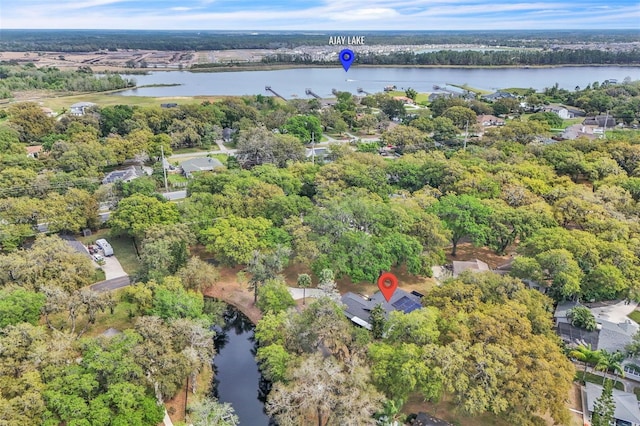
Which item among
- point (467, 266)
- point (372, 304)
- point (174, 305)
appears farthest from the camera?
point (467, 266)

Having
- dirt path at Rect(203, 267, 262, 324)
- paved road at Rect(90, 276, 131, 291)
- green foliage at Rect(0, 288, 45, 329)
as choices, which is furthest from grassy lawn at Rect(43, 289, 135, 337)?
dirt path at Rect(203, 267, 262, 324)

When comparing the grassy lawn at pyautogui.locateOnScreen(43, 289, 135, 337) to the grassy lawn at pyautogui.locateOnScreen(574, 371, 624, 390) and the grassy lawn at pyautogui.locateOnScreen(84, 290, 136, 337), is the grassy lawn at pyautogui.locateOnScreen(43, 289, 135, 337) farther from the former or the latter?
the grassy lawn at pyautogui.locateOnScreen(574, 371, 624, 390)

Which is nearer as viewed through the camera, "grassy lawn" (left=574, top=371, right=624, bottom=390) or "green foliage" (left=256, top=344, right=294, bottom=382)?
"green foliage" (left=256, top=344, right=294, bottom=382)

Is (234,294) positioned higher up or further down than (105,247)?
further down

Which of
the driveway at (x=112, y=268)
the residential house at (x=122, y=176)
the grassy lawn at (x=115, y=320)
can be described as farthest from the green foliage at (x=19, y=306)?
the residential house at (x=122, y=176)

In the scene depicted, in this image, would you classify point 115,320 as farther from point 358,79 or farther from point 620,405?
point 358,79

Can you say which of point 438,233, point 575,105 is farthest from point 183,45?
point 438,233

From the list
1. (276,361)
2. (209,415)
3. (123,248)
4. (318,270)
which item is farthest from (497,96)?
(209,415)
